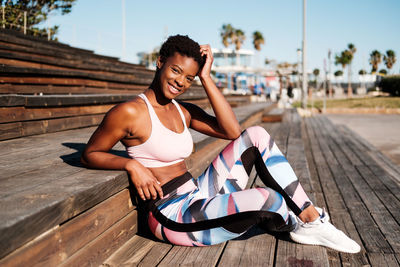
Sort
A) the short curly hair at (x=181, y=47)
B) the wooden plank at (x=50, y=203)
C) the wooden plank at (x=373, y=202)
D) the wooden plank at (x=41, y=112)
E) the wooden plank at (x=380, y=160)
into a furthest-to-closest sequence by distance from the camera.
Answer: the wooden plank at (x=380, y=160)
the wooden plank at (x=41, y=112)
the wooden plank at (x=373, y=202)
the short curly hair at (x=181, y=47)
the wooden plank at (x=50, y=203)

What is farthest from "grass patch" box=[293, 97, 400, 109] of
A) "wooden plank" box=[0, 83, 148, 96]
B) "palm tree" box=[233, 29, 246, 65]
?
"palm tree" box=[233, 29, 246, 65]

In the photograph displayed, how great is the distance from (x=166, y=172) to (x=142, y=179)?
0.82 ft

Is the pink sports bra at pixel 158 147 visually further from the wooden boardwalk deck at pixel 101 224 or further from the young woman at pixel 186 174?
the wooden boardwalk deck at pixel 101 224

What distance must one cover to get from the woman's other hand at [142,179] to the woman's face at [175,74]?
479mm

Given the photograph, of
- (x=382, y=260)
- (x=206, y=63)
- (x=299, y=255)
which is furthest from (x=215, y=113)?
(x=382, y=260)

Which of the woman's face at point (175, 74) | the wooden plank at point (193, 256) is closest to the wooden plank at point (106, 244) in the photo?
the wooden plank at point (193, 256)

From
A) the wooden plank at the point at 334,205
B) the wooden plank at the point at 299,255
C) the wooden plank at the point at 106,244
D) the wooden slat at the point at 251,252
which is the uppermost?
the wooden plank at the point at 106,244

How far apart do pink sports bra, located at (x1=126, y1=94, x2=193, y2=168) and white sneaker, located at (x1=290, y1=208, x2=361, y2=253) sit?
849 millimetres

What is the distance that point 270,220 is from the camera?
6.74ft

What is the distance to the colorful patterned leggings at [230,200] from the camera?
1.99 meters

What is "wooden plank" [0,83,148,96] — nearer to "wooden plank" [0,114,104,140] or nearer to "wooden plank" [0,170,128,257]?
"wooden plank" [0,114,104,140]

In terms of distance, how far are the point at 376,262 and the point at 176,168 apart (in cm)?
131

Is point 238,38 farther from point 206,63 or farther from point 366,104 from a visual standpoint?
point 206,63

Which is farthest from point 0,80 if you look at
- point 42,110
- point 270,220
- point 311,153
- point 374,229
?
point 311,153
